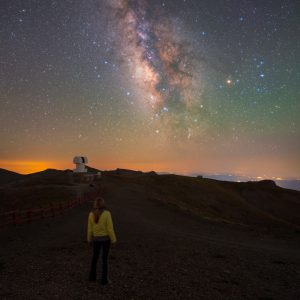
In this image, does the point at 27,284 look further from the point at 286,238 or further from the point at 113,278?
the point at 286,238

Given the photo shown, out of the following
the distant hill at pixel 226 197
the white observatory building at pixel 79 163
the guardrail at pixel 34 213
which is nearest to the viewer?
the guardrail at pixel 34 213

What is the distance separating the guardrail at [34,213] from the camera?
2408 centimetres

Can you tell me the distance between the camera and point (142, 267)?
13156mm

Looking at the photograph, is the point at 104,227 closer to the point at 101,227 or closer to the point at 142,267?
the point at 101,227

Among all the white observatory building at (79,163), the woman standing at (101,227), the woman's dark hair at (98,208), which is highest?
the white observatory building at (79,163)

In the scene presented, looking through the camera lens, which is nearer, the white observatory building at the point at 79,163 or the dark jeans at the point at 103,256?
the dark jeans at the point at 103,256

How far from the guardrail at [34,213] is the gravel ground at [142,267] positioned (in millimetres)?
918

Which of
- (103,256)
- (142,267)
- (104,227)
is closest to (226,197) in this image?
(142,267)

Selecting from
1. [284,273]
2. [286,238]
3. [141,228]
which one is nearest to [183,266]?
[284,273]

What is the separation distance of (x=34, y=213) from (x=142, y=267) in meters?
17.3

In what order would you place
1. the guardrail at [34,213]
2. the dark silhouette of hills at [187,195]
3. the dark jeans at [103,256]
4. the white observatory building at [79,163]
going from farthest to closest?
the white observatory building at [79,163]
the dark silhouette of hills at [187,195]
the guardrail at [34,213]
the dark jeans at [103,256]

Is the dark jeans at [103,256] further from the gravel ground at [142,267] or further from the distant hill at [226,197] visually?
the distant hill at [226,197]

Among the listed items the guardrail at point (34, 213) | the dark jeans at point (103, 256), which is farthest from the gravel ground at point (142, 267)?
the guardrail at point (34, 213)

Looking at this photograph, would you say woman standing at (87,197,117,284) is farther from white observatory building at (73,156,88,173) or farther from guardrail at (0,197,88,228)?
white observatory building at (73,156,88,173)
